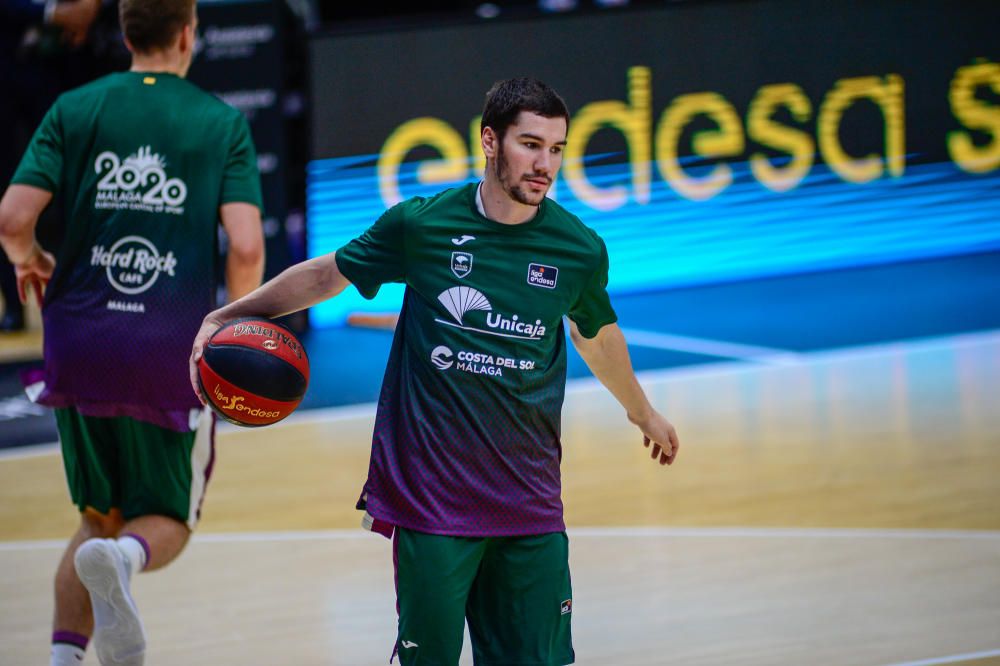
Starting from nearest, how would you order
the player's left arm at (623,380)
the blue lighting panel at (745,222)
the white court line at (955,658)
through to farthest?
1. the player's left arm at (623,380)
2. the white court line at (955,658)
3. the blue lighting panel at (745,222)

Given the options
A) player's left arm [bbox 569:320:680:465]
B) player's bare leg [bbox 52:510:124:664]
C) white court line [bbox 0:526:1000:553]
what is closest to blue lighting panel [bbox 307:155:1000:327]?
white court line [bbox 0:526:1000:553]

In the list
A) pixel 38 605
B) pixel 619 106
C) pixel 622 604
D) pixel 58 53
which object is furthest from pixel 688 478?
pixel 58 53

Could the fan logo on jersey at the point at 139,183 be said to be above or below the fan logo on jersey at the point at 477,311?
above

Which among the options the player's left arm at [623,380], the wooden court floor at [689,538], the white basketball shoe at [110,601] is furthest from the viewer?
the wooden court floor at [689,538]

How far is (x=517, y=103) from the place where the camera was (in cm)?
357

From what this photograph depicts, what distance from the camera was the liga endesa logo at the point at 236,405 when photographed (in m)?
3.74

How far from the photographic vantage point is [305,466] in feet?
25.4

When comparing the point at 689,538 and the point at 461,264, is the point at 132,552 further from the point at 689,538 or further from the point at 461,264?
the point at 689,538

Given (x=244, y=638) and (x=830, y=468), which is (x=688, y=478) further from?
(x=244, y=638)

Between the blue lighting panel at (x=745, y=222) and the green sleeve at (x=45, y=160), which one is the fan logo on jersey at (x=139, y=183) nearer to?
the green sleeve at (x=45, y=160)

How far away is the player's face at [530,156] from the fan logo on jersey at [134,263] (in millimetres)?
1387

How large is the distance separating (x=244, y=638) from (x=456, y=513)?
1.97 meters

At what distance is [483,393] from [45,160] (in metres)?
1.69

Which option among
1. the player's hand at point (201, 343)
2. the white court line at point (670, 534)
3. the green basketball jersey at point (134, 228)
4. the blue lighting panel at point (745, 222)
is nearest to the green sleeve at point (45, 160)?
the green basketball jersey at point (134, 228)
